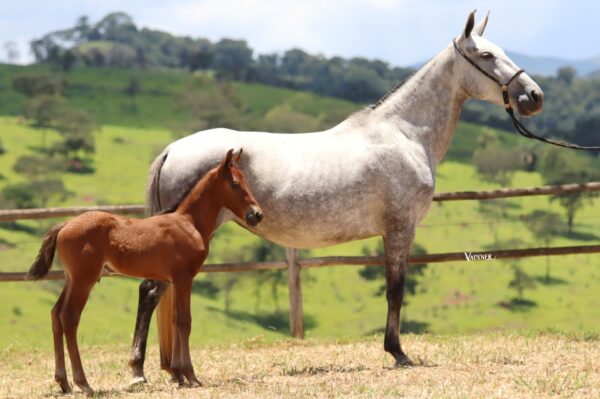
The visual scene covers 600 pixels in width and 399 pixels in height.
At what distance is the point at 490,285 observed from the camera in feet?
258

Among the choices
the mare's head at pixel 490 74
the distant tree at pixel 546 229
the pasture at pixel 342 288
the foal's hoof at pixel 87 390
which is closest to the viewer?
the foal's hoof at pixel 87 390

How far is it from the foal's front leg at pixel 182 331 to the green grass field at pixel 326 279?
3911 cm

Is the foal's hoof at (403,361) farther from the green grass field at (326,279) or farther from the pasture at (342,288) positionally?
the pasture at (342,288)

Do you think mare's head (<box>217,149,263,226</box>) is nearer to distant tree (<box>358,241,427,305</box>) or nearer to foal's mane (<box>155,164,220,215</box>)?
foal's mane (<box>155,164,220,215</box>)

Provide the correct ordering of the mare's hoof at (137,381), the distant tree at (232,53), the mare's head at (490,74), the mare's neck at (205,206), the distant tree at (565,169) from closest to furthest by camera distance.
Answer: the mare's neck at (205,206), the mare's hoof at (137,381), the mare's head at (490,74), the distant tree at (565,169), the distant tree at (232,53)

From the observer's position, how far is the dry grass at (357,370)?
5785 mm

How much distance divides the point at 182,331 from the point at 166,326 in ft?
2.20

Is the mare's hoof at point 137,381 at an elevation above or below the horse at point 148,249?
below

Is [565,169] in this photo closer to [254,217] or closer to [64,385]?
[254,217]

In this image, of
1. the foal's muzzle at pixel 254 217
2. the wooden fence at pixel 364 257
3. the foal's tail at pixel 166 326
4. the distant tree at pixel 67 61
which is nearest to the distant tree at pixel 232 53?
the distant tree at pixel 67 61

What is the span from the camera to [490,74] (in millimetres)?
6996

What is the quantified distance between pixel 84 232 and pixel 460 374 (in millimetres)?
2892

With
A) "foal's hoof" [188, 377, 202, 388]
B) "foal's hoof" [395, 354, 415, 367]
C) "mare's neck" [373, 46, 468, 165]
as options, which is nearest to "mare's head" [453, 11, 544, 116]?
"mare's neck" [373, 46, 468, 165]

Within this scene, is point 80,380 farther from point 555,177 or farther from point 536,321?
point 555,177
